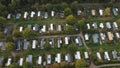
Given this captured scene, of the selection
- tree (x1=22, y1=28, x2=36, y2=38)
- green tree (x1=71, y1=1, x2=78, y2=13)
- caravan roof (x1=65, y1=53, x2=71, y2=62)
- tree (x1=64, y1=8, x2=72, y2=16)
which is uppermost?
green tree (x1=71, y1=1, x2=78, y2=13)

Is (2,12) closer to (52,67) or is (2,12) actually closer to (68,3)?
(68,3)

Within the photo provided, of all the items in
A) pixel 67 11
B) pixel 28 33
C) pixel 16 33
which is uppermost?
pixel 67 11

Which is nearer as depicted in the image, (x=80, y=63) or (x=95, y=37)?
(x=80, y=63)

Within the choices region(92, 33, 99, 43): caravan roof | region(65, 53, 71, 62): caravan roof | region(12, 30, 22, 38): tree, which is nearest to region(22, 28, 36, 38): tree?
region(12, 30, 22, 38): tree

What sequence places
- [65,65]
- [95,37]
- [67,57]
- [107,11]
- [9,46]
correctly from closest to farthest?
[65,65], [67,57], [9,46], [95,37], [107,11]

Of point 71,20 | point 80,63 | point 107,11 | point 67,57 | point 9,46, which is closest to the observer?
point 80,63

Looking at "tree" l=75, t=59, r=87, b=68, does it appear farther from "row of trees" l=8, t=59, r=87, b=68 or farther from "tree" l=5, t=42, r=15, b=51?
"tree" l=5, t=42, r=15, b=51

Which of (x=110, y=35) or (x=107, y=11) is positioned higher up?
(x=107, y=11)

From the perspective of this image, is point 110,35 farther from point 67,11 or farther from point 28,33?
point 28,33

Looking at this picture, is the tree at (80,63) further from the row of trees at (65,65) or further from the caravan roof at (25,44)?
the caravan roof at (25,44)

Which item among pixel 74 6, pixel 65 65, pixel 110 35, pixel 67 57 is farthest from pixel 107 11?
pixel 65 65

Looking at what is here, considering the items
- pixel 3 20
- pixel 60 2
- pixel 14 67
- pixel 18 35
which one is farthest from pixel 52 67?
pixel 60 2

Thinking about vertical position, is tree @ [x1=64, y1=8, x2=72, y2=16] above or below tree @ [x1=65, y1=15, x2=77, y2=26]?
above
